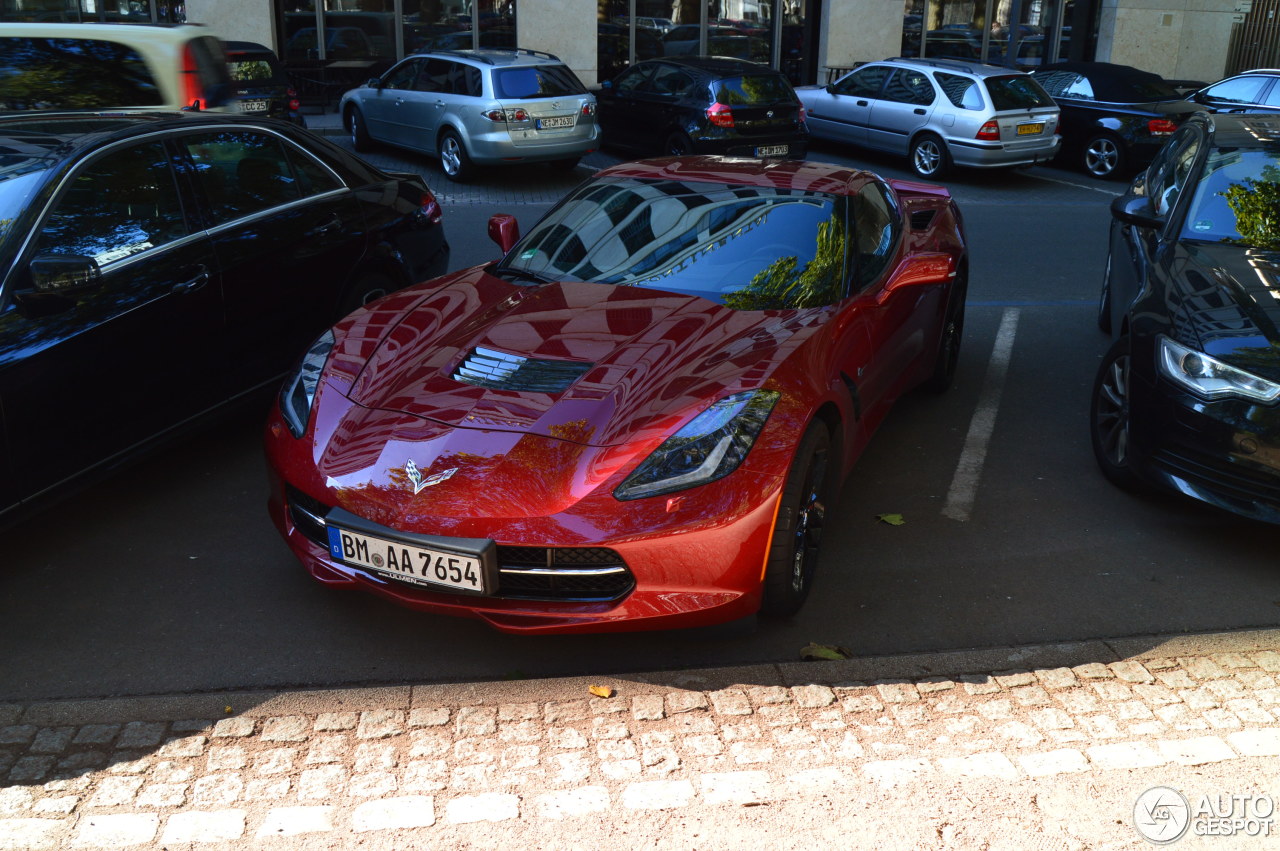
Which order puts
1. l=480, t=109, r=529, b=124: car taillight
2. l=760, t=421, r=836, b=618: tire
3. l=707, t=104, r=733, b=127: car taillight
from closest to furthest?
l=760, t=421, r=836, b=618: tire
l=480, t=109, r=529, b=124: car taillight
l=707, t=104, r=733, b=127: car taillight

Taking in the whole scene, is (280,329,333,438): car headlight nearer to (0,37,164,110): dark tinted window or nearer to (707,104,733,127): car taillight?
(0,37,164,110): dark tinted window

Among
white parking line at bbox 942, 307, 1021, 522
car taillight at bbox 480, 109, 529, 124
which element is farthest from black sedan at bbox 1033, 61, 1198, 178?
white parking line at bbox 942, 307, 1021, 522

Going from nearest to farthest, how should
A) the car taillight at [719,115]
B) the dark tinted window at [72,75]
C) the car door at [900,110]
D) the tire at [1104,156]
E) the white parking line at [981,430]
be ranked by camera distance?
1. the white parking line at [981,430]
2. the dark tinted window at [72,75]
3. the car taillight at [719,115]
4. the car door at [900,110]
5. the tire at [1104,156]

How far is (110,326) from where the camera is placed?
4.71 meters

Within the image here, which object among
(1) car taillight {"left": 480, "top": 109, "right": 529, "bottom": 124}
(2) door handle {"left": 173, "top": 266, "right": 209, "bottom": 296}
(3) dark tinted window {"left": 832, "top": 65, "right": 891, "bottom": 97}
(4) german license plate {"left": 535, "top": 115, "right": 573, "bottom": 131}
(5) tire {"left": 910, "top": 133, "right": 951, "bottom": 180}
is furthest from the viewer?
(3) dark tinted window {"left": 832, "top": 65, "right": 891, "bottom": 97}

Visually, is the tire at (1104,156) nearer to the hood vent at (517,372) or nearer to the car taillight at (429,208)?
the car taillight at (429,208)

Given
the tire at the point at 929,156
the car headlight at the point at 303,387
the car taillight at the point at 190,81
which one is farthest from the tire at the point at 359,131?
the car headlight at the point at 303,387

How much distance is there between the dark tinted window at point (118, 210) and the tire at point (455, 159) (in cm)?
831

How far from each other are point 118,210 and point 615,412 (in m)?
2.56

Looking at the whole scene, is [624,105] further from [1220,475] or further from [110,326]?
[1220,475]

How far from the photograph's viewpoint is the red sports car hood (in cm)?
400

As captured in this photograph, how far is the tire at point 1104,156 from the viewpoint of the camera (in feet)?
51.1

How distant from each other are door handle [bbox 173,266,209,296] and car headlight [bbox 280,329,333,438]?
801 millimetres

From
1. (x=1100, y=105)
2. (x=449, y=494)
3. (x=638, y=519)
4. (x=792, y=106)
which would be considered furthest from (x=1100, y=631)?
(x=1100, y=105)
